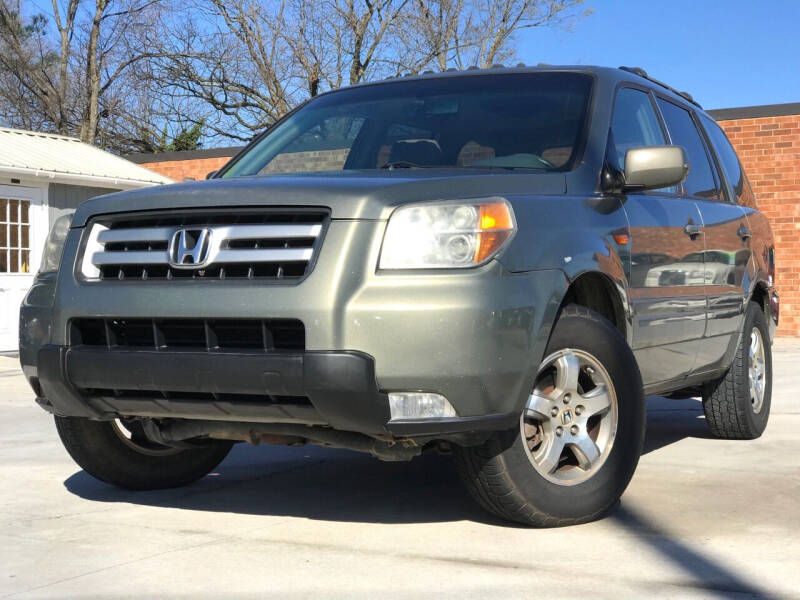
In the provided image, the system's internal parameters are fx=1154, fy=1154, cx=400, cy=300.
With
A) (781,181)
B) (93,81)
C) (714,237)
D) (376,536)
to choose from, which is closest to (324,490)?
(376,536)

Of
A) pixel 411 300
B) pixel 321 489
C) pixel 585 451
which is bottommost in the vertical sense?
pixel 321 489

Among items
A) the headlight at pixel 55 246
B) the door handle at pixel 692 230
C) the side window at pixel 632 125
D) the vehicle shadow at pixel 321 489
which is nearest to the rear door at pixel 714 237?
the door handle at pixel 692 230

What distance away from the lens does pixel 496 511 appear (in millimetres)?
4289

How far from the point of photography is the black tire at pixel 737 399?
6609 millimetres

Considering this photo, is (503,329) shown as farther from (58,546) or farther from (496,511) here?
(58,546)

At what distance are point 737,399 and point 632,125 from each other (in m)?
1.98

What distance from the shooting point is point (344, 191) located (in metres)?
3.99

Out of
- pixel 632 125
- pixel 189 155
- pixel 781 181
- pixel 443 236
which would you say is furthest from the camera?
pixel 189 155

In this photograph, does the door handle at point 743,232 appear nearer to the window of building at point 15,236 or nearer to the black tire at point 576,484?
the black tire at point 576,484

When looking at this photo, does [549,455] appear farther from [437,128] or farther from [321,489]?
[437,128]

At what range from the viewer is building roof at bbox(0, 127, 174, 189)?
52.4 feet

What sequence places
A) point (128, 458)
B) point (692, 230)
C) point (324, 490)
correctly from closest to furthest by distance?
point (128, 458) → point (324, 490) → point (692, 230)

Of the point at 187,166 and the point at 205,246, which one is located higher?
the point at 187,166

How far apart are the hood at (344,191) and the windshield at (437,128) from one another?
41 cm
